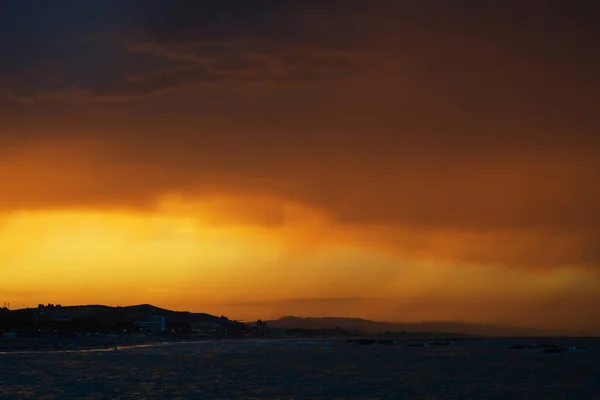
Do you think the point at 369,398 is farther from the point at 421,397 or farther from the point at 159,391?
the point at 159,391

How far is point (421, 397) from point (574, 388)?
94.0 feet

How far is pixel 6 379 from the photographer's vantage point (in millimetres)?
99438

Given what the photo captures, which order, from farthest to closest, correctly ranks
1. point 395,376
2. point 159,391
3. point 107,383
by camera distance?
point 395,376, point 107,383, point 159,391

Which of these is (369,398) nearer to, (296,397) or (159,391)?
(296,397)

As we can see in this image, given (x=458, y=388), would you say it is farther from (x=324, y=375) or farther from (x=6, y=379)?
(x=6, y=379)

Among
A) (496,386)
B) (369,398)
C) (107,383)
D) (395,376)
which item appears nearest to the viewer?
(369,398)

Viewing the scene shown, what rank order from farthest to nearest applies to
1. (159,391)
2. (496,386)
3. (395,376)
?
(395,376) < (496,386) < (159,391)

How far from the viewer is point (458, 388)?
95000mm

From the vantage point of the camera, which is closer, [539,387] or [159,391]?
[159,391]

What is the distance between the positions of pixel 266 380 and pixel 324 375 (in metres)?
16.3

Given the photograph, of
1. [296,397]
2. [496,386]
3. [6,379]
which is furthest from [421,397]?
[6,379]

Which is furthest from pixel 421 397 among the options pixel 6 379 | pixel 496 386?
pixel 6 379

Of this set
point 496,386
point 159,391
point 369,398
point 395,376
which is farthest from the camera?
point 395,376

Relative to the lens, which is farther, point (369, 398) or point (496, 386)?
point (496, 386)
